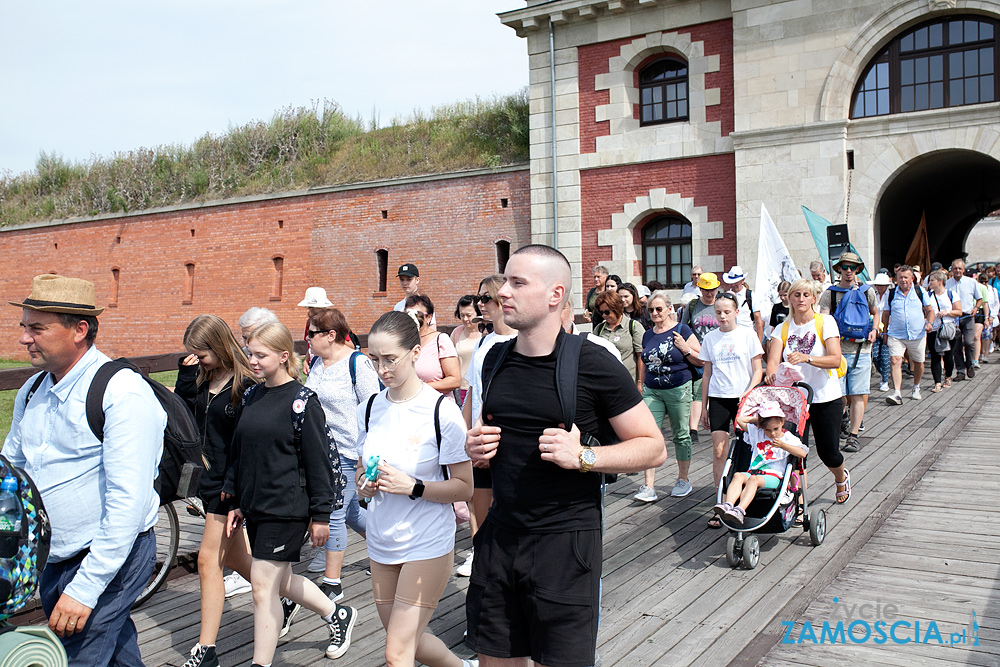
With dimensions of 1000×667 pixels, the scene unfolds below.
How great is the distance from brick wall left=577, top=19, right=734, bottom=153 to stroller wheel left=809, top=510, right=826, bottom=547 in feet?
41.7

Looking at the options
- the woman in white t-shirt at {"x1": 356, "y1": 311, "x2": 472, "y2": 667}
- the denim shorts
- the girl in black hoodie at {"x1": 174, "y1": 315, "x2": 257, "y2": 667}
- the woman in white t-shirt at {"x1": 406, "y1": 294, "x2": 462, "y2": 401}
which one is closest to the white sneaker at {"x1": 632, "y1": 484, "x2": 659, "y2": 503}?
the woman in white t-shirt at {"x1": 406, "y1": 294, "x2": 462, "y2": 401}

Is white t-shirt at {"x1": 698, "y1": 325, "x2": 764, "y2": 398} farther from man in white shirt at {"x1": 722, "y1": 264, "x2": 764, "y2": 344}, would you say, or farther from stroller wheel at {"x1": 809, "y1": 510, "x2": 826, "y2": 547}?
stroller wheel at {"x1": 809, "y1": 510, "x2": 826, "y2": 547}

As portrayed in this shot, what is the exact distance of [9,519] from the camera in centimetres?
231

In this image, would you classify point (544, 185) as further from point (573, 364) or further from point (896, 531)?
point (573, 364)

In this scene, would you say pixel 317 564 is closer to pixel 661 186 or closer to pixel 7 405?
pixel 7 405

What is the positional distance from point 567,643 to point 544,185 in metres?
17.3

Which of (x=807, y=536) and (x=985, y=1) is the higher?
(x=985, y=1)

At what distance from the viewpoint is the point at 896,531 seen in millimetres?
6223

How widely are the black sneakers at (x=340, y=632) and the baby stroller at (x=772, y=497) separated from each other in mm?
2657

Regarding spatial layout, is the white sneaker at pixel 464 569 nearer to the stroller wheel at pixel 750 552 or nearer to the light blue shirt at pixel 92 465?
the stroller wheel at pixel 750 552

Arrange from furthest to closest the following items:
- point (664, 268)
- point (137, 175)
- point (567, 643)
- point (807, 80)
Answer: point (137, 175) → point (664, 268) → point (807, 80) → point (567, 643)

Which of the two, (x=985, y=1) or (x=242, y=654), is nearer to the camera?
(x=242, y=654)

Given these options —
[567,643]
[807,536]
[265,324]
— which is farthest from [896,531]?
[265,324]

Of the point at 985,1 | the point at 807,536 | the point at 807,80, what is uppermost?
the point at 985,1
